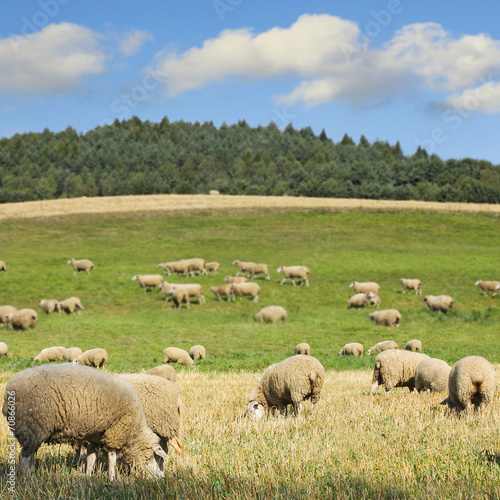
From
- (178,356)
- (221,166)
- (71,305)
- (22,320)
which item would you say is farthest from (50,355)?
(221,166)

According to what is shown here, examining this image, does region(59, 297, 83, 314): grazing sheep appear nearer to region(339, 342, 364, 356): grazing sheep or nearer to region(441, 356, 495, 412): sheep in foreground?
region(339, 342, 364, 356): grazing sheep

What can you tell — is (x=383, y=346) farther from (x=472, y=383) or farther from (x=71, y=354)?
(x=71, y=354)

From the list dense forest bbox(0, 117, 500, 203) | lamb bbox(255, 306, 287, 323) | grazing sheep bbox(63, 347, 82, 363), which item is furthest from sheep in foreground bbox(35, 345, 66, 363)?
dense forest bbox(0, 117, 500, 203)

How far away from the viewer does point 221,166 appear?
152m

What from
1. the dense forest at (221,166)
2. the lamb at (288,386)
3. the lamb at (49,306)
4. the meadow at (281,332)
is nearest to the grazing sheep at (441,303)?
the meadow at (281,332)

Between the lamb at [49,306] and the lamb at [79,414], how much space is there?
80.0 feet

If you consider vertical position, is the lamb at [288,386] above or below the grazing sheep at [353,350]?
above

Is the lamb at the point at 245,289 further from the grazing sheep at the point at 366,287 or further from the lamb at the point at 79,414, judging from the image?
the lamb at the point at 79,414

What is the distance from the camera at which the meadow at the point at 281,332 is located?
625cm

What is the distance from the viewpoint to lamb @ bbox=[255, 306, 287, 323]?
1141 inches

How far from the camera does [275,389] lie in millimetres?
10797

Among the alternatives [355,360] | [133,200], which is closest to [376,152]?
[133,200]

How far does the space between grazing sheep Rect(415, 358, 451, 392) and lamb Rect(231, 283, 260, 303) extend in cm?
2130

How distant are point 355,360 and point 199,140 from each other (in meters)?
158
